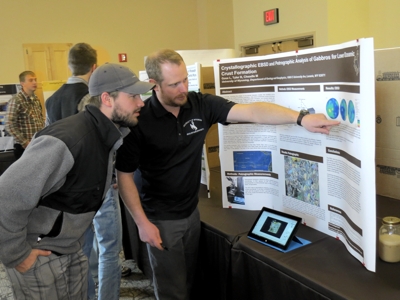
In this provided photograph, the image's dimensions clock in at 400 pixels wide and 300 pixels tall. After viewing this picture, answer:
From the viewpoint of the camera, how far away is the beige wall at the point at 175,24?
4312 mm

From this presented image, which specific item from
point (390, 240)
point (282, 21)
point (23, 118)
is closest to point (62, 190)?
point (390, 240)

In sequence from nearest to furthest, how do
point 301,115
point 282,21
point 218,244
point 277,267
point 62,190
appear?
1. point 62,190
2. point 277,267
3. point 301,115
4. point 218,244
5. point 282,21

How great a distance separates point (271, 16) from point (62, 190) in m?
4.50

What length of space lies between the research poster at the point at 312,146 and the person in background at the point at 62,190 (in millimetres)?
539

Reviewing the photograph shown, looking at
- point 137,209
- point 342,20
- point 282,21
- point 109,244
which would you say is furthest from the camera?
point 282,21

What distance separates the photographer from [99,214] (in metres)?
2.00

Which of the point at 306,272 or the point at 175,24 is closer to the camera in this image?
the point at 306,272

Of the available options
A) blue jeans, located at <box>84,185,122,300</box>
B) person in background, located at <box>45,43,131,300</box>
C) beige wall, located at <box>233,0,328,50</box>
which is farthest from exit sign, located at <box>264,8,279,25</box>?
blue jeans, located at <box>84,185,122,300</box>

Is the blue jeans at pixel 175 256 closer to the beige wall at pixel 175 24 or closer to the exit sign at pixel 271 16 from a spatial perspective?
the beige wall at pixel 175 24

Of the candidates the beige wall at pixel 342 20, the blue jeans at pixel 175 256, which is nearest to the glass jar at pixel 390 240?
the blue jeans at pixel 175 256

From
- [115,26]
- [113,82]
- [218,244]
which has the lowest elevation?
[218,244]

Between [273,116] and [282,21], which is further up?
[282,21]

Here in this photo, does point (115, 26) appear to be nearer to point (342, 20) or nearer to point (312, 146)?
point (342, 20)

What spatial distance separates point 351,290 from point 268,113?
72 cm
